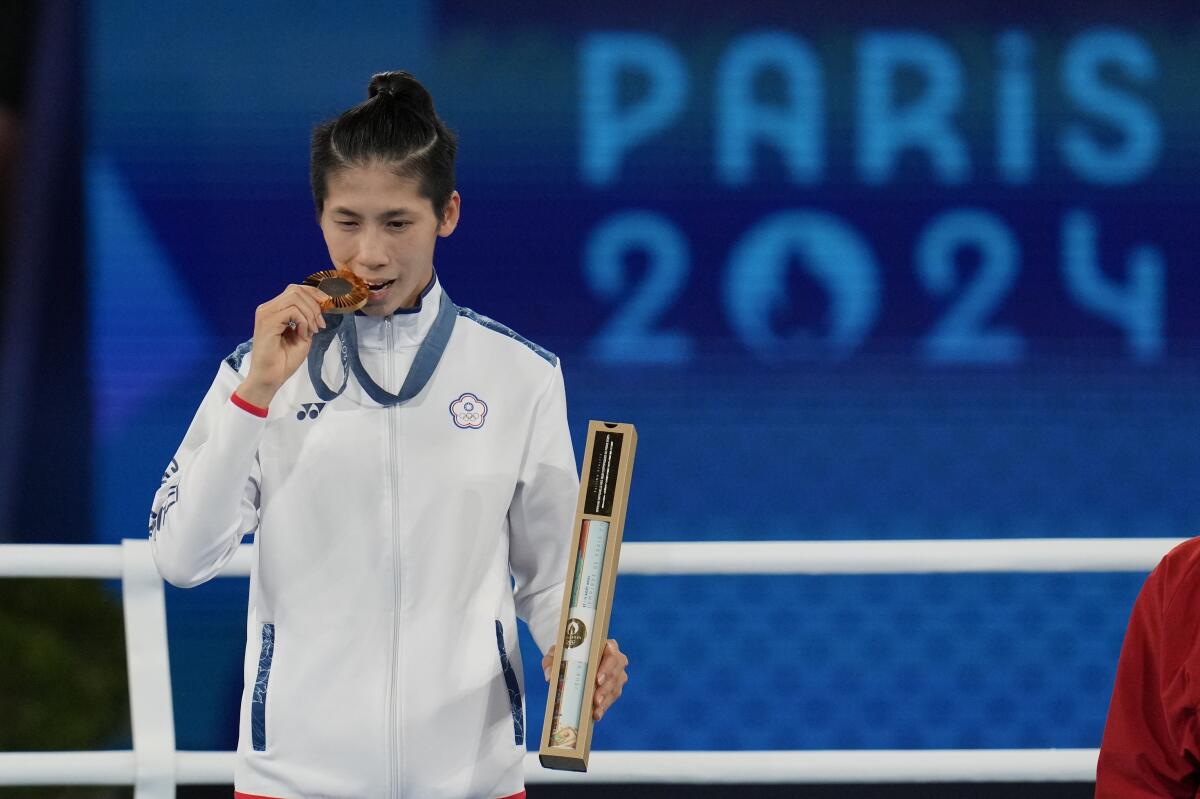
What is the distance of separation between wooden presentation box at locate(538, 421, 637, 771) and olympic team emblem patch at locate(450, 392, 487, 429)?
195mm

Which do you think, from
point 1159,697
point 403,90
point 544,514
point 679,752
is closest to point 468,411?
point 544,514

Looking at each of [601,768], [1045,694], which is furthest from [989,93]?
[601,768]

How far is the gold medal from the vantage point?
5.13 feet

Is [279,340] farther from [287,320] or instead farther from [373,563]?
[373,563]

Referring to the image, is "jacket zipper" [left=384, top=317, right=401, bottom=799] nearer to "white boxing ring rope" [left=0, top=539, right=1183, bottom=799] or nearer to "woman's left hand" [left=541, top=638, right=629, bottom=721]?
"woman's left hand" [left=541, top=638, right=629, bottom=721]

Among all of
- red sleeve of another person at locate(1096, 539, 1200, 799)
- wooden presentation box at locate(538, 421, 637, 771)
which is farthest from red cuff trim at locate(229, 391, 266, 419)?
red sleeve of another person at locate(1096, 539, 1200, 799)

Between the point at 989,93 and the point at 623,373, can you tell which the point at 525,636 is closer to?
the point at 623,373

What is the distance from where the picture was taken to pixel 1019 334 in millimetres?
4098

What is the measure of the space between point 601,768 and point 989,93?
248 cm

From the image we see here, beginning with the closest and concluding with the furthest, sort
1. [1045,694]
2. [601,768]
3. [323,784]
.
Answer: [323,784]
[601,768]
[1045,694]

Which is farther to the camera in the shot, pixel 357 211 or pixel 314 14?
pixel 314 14

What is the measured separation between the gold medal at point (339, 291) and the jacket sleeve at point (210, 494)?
0.44 ft

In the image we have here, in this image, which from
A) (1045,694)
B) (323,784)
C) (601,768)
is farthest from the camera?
(1045,694)

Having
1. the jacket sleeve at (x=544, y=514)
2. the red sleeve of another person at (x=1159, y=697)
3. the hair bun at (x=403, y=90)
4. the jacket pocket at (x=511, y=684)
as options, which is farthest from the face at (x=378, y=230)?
the red sleeve of another person at (x=1159, y=697)
